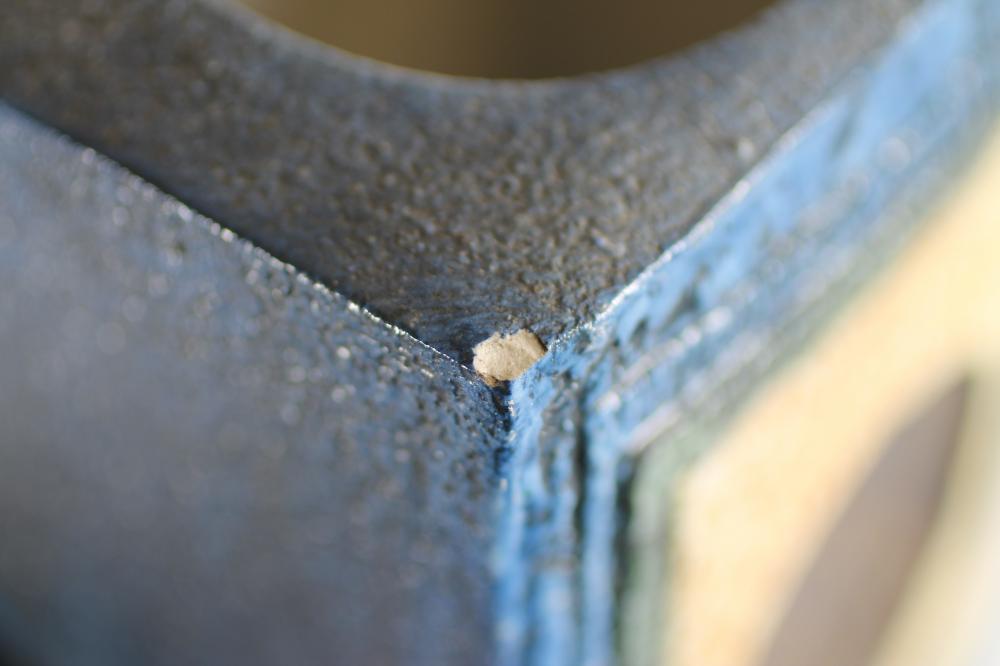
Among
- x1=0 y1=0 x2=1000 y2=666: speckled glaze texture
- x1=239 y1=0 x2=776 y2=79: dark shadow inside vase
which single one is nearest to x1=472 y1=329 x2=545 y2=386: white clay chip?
x1=0 y1=0 x2=1000 y2=666: speckled glaze texture

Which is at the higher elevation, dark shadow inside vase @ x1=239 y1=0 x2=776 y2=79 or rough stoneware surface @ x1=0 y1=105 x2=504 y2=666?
dark shadow inside vase @ x1=239 y1=0 x2=776 y2=79

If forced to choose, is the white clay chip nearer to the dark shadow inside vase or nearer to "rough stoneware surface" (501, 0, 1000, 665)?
"rough stoneware surface" (501, 0, 1000, 665)

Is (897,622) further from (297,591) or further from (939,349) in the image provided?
(297,591)

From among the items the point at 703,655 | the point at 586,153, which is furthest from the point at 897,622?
the point at 586,153

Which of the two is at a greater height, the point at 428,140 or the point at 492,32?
the point at 492,32

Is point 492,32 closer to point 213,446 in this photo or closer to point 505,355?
point 213,446

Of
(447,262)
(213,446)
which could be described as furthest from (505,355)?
(213,446)

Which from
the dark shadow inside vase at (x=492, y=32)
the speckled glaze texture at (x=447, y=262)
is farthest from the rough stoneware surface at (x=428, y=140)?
the dark shadow inside vase at (x=492, y=32)
